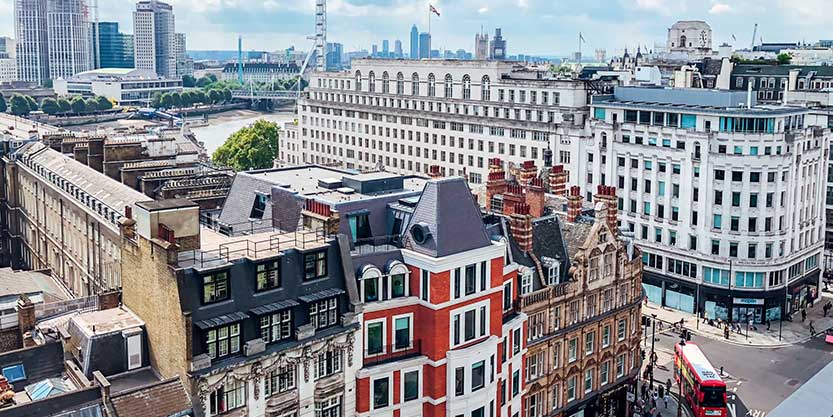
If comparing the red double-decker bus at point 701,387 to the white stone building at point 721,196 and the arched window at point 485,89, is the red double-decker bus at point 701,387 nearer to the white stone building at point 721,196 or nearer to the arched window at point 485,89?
the white stone building at point 721,196

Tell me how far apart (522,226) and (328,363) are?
21714mm

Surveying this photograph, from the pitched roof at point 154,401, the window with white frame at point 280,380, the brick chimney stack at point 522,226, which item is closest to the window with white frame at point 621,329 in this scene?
the brick chimney stack at point 522,226

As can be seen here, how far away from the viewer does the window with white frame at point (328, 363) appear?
5072cm

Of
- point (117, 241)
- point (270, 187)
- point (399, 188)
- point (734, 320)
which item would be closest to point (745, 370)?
point (734, 320)

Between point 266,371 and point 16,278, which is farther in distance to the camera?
point 16,278

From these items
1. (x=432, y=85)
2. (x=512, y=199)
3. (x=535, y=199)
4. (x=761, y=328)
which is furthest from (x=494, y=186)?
(x=432, y=85)

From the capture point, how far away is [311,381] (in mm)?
50469

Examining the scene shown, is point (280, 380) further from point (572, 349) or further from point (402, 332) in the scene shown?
point (572, 349)

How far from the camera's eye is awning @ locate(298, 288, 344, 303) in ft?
165

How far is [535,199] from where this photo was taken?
72375mm

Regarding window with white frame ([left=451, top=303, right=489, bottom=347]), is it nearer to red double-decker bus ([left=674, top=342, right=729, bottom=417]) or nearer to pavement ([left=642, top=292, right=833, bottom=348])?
red double-decker bus ([left=674, top=342, right=729, bottom=417])

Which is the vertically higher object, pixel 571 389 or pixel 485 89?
pixel 485 89

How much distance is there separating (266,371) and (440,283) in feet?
40.4

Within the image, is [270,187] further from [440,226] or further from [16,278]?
[16,278]
